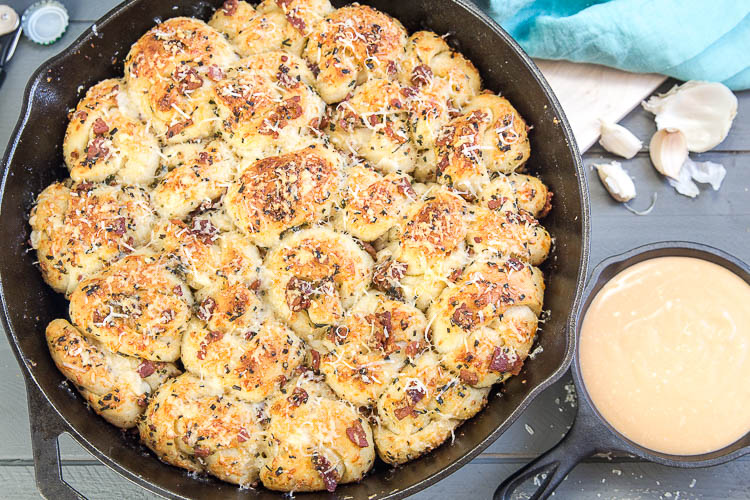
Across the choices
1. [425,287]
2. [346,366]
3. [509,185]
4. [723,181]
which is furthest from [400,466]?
[723,181]

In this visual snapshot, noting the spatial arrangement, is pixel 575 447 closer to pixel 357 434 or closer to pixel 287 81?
pixel 357 434

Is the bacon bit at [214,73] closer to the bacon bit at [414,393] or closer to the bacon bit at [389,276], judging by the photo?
the bacon bit at [389,276]

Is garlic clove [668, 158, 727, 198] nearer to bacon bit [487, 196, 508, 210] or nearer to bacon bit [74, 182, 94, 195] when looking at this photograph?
bacon bit [487, 196, 508, 210]

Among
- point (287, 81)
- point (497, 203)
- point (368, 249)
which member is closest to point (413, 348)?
point (368, 249)

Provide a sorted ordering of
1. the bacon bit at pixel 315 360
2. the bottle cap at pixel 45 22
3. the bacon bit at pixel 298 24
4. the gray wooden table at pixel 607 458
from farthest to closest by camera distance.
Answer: the bottle cap at pixel 45 22 → the gray wooden table at pixel 607 458 → the bacon bit at pixel 298 24 → the bacon bit at pixel 315 360

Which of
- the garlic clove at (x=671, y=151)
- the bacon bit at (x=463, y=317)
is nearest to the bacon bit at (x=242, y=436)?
the bacon bit at (x=463, y=317)

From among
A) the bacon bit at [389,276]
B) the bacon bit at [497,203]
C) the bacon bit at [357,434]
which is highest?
the bacon bit at [497,203]
